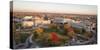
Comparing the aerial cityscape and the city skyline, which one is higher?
the city skyline

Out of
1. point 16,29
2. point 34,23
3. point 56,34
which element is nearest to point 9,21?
point 16,29

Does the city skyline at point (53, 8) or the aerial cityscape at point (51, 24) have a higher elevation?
the city skyline at point (53, 8)

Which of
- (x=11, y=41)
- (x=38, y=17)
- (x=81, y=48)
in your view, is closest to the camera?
(x=11, y=41)

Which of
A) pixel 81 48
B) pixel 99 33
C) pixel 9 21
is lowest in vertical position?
pixel 81 48

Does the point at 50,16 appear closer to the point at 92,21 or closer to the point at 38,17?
the point at 38,17

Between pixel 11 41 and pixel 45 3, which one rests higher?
pixel 45 3

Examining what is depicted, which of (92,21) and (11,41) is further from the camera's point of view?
(92,21)

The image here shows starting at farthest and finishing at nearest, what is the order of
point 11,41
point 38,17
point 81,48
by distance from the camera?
point 81,48 < point 38,17 < point 11,41

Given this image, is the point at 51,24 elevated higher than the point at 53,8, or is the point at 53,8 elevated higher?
the point at 53,8
